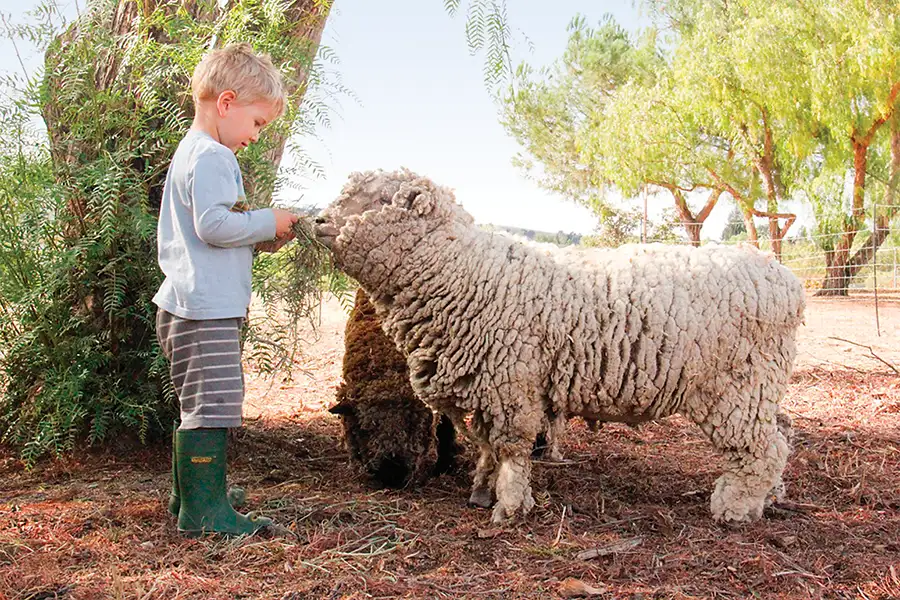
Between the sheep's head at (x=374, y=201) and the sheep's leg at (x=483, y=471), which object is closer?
the sheep's head at (x=374, y=201)

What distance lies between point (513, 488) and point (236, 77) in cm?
217

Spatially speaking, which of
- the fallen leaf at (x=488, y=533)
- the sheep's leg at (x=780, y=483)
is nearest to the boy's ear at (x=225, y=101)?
the fallen leaf at (x=488, y=533)

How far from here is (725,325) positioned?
3.80m

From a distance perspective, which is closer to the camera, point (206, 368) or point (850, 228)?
point (206, 368)

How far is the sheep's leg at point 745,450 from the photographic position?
3.85 metres

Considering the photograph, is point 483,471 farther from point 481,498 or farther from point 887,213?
point 887,213

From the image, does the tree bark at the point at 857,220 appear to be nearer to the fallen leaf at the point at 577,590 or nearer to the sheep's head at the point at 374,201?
the sheep's head at the point at 374,201

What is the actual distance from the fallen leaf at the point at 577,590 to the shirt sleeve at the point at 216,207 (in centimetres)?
181

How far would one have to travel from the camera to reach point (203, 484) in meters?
3.35

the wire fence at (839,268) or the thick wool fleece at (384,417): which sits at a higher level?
the wire fence at (839,268)

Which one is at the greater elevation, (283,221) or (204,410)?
(283,221)

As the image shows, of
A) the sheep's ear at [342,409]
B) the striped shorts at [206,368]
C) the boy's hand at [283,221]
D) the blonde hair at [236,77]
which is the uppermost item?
the blonde hair at [236,77]

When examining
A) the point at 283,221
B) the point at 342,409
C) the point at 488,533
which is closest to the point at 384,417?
the point at 342,409

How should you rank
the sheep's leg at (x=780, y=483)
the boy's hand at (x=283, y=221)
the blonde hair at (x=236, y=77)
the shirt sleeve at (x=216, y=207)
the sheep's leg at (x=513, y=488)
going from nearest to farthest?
1. the shirt sleeve at (x=216, y=207)
2. the blonde hair at (x=236, y=77)
3. the boy's hand at (x=283, y=221)
4. the sheep's leg at (x=513, y=488)
5. the sheep's leg at (x=780, y=483)
